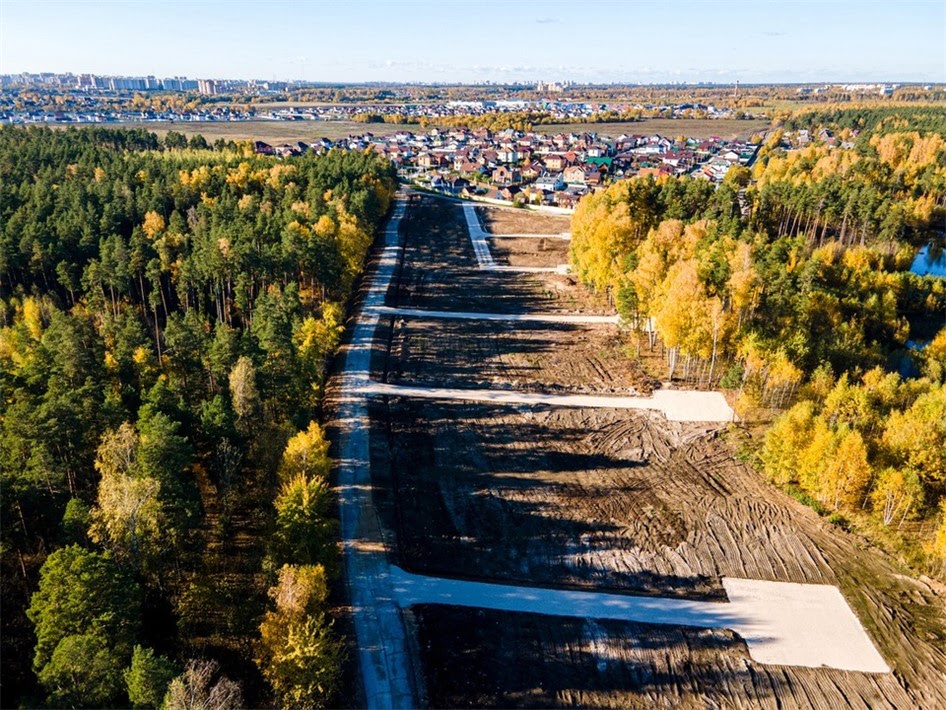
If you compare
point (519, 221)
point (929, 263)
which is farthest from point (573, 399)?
point (929, 263)

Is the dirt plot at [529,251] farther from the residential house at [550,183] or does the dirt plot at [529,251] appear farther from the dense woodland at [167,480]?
the residential house at [550,183]

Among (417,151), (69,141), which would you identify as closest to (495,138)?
(417,151)

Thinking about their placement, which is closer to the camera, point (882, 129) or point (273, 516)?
point (273, 516)

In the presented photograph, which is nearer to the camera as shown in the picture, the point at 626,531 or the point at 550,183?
the point at 626,531

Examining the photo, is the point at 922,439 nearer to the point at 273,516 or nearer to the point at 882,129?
the point at 273,516

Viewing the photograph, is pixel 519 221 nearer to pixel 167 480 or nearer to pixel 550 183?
pixel 550 183

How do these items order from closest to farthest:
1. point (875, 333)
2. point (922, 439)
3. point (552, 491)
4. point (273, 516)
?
point (273, 516), point (922, 439), point (552, 491), point (875, 333)
